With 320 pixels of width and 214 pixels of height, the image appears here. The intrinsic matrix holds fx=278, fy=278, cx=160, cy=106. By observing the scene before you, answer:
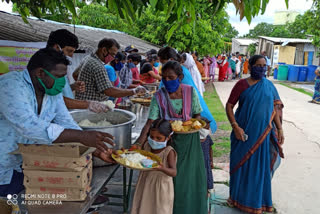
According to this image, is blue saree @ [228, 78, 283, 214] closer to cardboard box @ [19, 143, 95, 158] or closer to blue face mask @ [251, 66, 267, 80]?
blue face mask @ [251, 66, 267, 80]

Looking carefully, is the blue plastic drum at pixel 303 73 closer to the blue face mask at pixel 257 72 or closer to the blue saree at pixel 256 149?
the blue saree at pixel 256 149

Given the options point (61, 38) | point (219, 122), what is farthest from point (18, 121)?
point (219, 122)

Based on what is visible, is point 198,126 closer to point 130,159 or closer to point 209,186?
point 130,159

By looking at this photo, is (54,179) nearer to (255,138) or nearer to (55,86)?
(55,86)

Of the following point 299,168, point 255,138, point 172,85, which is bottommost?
point 299,168

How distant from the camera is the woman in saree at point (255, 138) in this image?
321cm

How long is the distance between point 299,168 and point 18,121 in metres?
4.80

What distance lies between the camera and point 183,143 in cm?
271

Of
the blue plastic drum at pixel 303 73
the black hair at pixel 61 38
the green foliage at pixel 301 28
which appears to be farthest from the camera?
the blue plastic drum at pixel 303 73

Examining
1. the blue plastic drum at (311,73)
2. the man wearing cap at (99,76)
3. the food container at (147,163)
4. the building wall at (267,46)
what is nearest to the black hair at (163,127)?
the food container at (147,163)

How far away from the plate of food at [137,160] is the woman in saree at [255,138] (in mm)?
1428

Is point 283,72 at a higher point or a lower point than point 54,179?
higher

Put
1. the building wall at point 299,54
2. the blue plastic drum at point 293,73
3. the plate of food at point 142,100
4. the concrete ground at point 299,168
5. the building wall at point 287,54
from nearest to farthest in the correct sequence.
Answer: the concrete ground at point 299,168 → the plate of food at point 142,100 → the blue plastic drum at point 293,73 → the building wall at point 299,54 → the building wall at point 287,54

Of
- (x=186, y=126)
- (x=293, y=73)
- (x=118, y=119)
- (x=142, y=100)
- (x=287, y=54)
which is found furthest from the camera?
(x=287, y=54)
